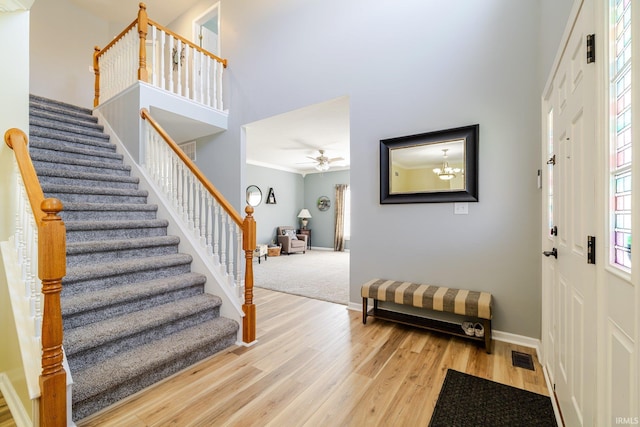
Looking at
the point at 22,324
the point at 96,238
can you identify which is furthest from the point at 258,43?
the point at 22,324

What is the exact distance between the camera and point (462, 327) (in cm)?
245

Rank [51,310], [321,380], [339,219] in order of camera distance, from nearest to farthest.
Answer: [51,310]
[321,380]
[339,219]

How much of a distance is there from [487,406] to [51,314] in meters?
2.39

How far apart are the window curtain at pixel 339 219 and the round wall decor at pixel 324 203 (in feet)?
1.18

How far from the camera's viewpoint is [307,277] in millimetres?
4934

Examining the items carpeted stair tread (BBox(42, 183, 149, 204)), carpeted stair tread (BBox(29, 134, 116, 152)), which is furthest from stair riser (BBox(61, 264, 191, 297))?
carpeted stair tread (BBox(29, 134, 116, 152))

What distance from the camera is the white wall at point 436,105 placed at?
7.75 ft

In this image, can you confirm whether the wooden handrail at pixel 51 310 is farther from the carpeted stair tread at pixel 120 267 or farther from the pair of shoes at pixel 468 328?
the pair of shoes at pixel 468 328

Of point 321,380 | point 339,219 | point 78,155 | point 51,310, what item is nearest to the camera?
point 51,310

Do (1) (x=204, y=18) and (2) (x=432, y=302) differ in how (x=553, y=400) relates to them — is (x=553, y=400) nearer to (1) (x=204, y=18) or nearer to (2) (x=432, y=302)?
(2) (x=432, y=302)

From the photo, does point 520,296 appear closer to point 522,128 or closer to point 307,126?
point 522,128

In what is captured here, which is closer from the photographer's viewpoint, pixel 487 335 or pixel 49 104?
pixel 487 335

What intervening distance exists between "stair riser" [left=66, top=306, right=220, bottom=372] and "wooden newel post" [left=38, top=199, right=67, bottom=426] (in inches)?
11.3

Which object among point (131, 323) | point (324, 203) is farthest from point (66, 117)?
point (324, 203)
